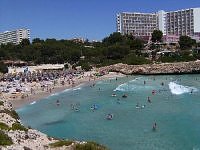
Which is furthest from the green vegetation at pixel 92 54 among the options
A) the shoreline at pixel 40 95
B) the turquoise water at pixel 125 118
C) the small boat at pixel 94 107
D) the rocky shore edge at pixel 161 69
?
the small boat at pixel 94 107

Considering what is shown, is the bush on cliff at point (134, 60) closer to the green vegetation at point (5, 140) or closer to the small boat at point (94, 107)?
the small boat at point (94, 107)

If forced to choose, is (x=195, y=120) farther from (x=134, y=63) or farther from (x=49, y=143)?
(x=134, y=63)

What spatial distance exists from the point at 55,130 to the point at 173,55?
8406 cm

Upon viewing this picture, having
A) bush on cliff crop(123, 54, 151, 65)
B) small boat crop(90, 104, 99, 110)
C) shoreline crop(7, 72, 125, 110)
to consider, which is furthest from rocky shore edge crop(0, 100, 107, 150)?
bush on cliff crop(123, 54, 151, 65)

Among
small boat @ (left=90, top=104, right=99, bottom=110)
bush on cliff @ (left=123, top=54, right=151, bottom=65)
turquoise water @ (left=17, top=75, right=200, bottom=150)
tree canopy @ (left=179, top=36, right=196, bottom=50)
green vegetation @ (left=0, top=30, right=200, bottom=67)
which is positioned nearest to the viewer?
turquoise water @ (left=17, top=75, right=200, bottom=150)

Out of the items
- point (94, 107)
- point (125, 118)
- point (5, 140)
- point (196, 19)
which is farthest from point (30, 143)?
point (196, 19)

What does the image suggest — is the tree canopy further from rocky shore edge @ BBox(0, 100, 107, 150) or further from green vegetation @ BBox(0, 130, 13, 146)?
green vegetation @ BBox(0, 130, 13, 146)

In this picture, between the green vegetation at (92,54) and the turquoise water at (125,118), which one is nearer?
the turquoise water at (125,118)

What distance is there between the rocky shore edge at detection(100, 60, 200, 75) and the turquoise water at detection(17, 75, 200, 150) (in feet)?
115

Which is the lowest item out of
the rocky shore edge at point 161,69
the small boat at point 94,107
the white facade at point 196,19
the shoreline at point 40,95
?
the shoreline at point 40,95

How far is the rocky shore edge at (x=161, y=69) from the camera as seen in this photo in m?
100

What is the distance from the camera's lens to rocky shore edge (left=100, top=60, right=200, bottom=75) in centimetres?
10044

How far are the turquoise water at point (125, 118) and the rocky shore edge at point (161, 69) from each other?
3508 cm

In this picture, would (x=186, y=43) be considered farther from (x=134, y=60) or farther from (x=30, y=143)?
(x=30, y=143)
